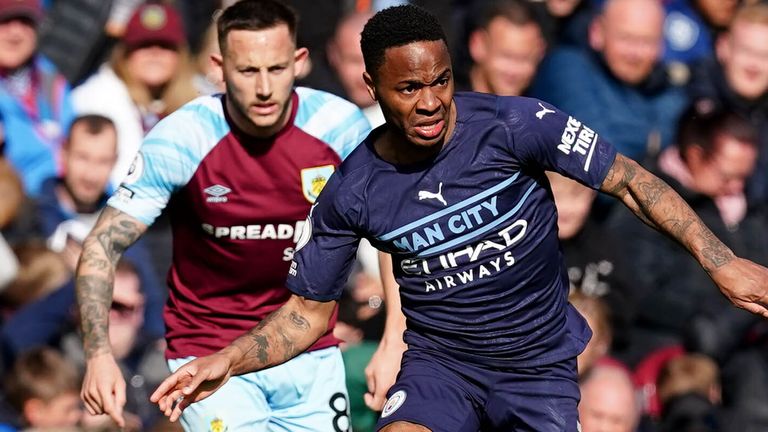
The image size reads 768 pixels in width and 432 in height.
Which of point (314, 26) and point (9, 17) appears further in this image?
point (314, 26)

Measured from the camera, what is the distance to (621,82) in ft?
35.1

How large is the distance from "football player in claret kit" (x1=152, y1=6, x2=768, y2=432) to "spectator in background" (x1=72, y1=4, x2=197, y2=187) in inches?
178

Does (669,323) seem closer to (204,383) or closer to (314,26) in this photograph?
(314,26)

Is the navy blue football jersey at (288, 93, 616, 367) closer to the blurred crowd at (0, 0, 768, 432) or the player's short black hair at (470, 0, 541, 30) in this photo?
the blurred crowd at (0, 0, 768, 432)

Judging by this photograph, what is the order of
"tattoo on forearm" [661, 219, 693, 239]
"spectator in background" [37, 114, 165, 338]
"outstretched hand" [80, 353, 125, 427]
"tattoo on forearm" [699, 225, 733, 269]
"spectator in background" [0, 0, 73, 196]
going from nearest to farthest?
"tattoo on forearm" [699, 225, 733, 269], "tattoo on forearm" [661, 219, 693, 239], "outstretched hand" [80, 353, 125, 427], "spectator in background" [37, 114, 165, 338], "spectator in background" [0, 0, 73, 196]

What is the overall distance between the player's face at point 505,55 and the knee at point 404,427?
488 centimetres

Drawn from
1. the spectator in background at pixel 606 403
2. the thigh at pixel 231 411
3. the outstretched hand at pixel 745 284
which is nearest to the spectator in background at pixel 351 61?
the spectator in background at pixel 606 403

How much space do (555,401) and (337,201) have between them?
1.21 metres

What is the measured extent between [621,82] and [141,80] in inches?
134

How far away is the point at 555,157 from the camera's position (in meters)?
5.68

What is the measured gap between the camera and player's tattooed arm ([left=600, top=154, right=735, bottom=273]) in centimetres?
550

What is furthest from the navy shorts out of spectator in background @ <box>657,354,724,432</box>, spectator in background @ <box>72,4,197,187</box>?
spectator in background @ <box>72,4,197,187</box>

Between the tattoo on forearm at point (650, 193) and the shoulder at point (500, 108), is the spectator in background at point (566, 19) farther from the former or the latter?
the tattoo on forearm at point (650, 193)

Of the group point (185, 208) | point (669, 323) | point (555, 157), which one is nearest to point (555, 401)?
point (555, 157)
